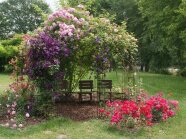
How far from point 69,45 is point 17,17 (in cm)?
5226

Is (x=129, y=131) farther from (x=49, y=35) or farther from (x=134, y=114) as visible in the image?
(x=49, y=35)

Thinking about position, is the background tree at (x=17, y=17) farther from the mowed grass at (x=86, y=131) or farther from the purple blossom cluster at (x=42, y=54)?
the mowed grass at (x=86, y=131)

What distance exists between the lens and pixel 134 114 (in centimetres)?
940

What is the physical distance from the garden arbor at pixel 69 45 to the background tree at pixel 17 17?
49.7 meters

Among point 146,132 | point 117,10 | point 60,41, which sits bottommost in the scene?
point 146,132

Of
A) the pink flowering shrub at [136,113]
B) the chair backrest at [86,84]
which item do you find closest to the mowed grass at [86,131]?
the pink flowering shrub at [136,113]

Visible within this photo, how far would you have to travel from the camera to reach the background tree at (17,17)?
60.4 metres

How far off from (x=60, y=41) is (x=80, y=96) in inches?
127

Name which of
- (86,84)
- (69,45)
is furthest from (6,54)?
(69,45)

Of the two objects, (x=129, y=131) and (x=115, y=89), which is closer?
(x=129, y=131)

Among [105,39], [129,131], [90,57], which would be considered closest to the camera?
[129,131]

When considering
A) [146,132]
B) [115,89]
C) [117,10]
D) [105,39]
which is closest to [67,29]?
[105,39]

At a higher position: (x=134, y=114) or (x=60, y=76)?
(x=60, y=76)

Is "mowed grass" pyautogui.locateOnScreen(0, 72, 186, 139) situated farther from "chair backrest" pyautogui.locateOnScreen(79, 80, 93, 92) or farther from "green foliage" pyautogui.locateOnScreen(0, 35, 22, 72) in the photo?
"green foliage" pyautogui.locateOnScreen(0, 35, 22, 72)
